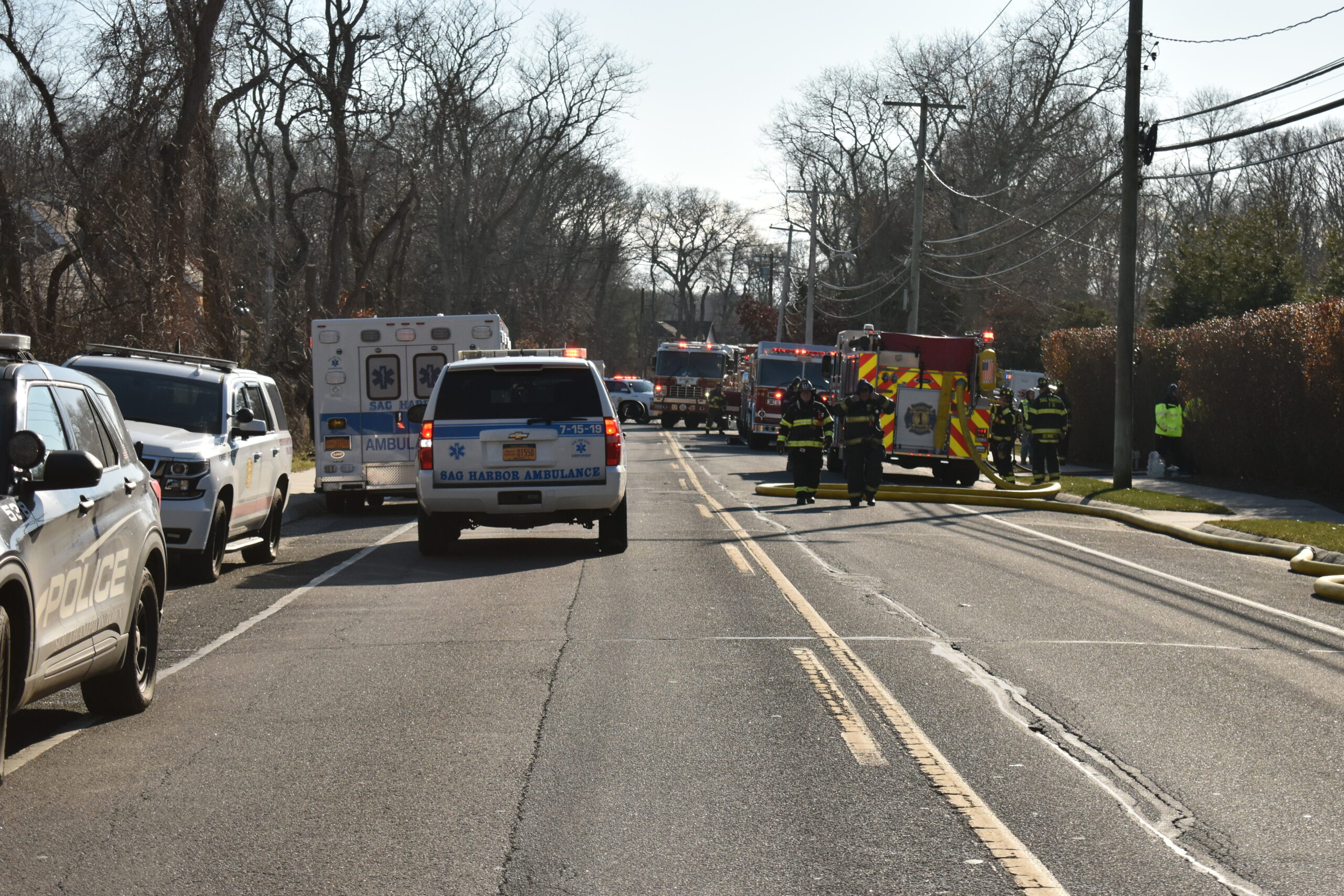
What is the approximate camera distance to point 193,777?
608 cm

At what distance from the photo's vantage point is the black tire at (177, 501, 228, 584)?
1231cm

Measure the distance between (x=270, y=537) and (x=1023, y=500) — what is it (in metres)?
12.3

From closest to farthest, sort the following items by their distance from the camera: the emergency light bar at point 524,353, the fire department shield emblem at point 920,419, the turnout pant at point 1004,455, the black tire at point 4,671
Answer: the black tire at point 4,671
the emergency light bar at point 524,353
the fire department shield emblem at point 920,419
the turnout pant at point 1004,455

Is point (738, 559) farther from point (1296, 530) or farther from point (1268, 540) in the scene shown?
point (1296, 530)

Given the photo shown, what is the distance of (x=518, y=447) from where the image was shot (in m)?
13.9

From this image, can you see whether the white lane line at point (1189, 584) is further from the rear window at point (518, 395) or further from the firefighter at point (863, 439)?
the rear window at point (518, 395)

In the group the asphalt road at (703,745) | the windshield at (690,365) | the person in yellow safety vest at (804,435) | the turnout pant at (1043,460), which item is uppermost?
the windshield at (690,365)

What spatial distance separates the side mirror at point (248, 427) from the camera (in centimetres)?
1317

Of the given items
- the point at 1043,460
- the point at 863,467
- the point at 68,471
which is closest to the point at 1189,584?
the point at 863,467

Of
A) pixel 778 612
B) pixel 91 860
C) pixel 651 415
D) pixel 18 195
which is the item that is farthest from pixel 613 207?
pixel 91 860

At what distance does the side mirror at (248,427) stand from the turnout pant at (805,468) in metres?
8.85

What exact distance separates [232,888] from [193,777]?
1497 millimetres

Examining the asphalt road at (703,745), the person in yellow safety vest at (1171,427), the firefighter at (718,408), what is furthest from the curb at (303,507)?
the firefighter at (718,408)

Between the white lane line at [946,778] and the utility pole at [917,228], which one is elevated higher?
the utility pole at [917,228]
